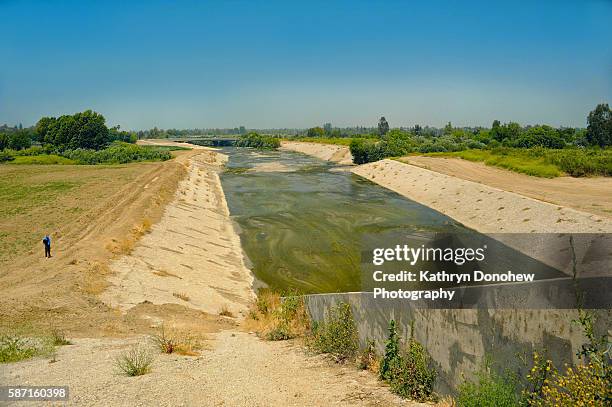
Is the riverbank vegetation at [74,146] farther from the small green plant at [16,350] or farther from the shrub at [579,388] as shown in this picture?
the shrub at [579,388]

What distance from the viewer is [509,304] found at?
5.48 metres

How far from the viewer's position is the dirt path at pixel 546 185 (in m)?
31.8

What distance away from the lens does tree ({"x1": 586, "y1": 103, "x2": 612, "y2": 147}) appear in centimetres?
8675

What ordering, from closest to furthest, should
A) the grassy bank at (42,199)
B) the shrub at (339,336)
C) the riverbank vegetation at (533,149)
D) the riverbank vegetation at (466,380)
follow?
the riverbank vegetation at (466,380) → the shrub at (339,336) → the grassy bank at (42,199) → the riverbank vegetation at (533,149)

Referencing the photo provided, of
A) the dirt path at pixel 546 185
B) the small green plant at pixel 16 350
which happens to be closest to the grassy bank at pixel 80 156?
the dirt path at pixel 546 185

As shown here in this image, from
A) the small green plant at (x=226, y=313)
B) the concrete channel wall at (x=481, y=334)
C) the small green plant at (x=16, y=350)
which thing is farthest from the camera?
the small green plant at (x=226, y=313)

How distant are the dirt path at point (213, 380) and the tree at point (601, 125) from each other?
100m

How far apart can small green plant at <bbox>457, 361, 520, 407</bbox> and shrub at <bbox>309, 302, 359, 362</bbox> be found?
11.6ft

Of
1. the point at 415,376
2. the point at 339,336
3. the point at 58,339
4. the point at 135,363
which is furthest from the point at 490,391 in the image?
the point at 58,339

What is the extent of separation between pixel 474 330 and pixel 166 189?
39.8 meters

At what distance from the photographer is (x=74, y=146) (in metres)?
104

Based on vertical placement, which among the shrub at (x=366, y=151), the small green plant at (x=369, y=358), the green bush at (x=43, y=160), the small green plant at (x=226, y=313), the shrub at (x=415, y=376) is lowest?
the small green plant at (x=226, y=313)

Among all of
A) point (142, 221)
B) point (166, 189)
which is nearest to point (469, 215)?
point (142, 221)

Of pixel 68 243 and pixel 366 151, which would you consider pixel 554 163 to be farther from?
pixel 68 243
